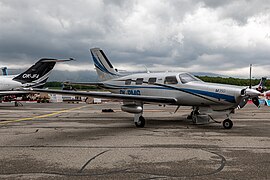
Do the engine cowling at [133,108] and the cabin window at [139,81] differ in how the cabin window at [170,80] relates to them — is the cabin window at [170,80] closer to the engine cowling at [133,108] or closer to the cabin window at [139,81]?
the cabin window at [139,81]

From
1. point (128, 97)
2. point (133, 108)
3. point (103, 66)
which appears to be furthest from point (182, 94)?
point (103, 66)

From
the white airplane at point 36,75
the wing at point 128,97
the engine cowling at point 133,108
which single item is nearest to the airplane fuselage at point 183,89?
the wing at point 128,97

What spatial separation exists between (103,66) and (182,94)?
6.47 metres

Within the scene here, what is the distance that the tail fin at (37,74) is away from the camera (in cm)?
3256

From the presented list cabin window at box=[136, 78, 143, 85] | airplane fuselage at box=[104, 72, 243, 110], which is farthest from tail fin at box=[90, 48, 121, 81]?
cabin window at box=[136, 78, 143, 85]

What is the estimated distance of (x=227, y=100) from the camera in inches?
420

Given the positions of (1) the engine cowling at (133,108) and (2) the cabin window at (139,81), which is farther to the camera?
(2) the cabin window at (139,81)

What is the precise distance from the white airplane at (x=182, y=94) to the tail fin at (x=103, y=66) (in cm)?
193

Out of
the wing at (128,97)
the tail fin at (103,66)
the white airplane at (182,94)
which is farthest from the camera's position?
the tail fin at (103,66)

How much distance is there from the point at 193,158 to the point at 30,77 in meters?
30.1

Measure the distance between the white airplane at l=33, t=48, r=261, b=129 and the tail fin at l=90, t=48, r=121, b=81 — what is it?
193 cm

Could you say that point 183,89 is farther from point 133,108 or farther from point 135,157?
point 135,157

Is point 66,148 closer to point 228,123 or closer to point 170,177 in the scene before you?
point 170,177

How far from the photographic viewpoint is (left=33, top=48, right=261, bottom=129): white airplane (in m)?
10.7
